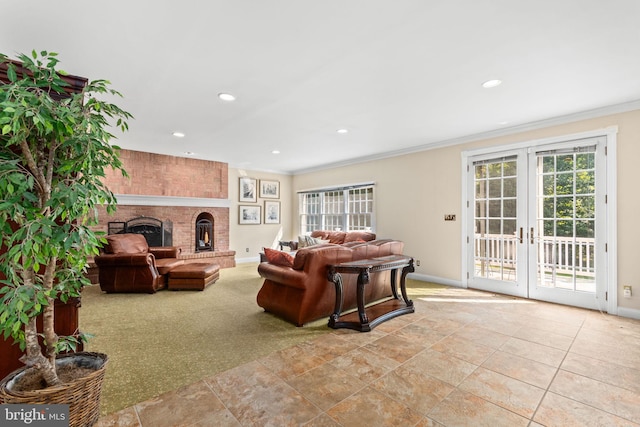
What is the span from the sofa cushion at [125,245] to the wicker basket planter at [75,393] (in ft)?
11.3

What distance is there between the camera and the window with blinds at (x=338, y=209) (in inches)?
262

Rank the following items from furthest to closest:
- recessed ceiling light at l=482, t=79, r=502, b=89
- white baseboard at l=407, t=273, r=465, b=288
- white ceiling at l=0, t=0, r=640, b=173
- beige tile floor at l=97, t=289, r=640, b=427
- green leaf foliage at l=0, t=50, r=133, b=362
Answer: white baseboard at l=407, t=273, r=465, b=288 < recessed ceiling light at l=482, t=79, r=502, b=89 < white ceiling at l=0, t=0, r=640, b=173 < beige tile floor at l=97, t=289, r=640, b=427 < green leaf foliage at l=0, t=50, r=133, b=362

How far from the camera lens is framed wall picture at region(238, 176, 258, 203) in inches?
302

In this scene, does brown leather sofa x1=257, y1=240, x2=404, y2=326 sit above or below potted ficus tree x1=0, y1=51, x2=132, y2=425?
below

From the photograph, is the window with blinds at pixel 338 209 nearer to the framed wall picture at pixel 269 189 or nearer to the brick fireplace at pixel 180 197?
the framed wall picture at pixel 269 189

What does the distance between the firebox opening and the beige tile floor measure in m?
5.01

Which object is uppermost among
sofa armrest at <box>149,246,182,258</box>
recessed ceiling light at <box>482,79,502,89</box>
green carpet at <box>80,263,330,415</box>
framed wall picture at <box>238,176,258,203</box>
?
recessed ceiling light at <box>482,79,502,89</box>

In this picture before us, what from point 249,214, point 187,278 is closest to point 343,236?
point 249,214

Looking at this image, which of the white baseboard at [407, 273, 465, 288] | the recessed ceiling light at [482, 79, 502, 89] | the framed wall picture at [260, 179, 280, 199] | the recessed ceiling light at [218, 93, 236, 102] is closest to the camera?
the recessed ceiling light at [482, 79, 502, 89]

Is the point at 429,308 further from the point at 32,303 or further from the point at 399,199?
the point at 32,303

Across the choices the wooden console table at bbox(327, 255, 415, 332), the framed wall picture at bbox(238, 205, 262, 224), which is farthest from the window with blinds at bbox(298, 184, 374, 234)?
the wooden console table at bbox(327, 255, 415, 332)

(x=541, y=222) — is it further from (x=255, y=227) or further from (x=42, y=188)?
(x=255, y=227)

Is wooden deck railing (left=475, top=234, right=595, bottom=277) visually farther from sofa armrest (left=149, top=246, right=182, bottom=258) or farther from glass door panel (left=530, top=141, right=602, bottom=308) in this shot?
sofa armrest (left=149, top=246, right=182, bottom=258)

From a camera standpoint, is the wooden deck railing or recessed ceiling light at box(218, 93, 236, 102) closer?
recessed ceiling light at box(218, 93, 236, 102)
